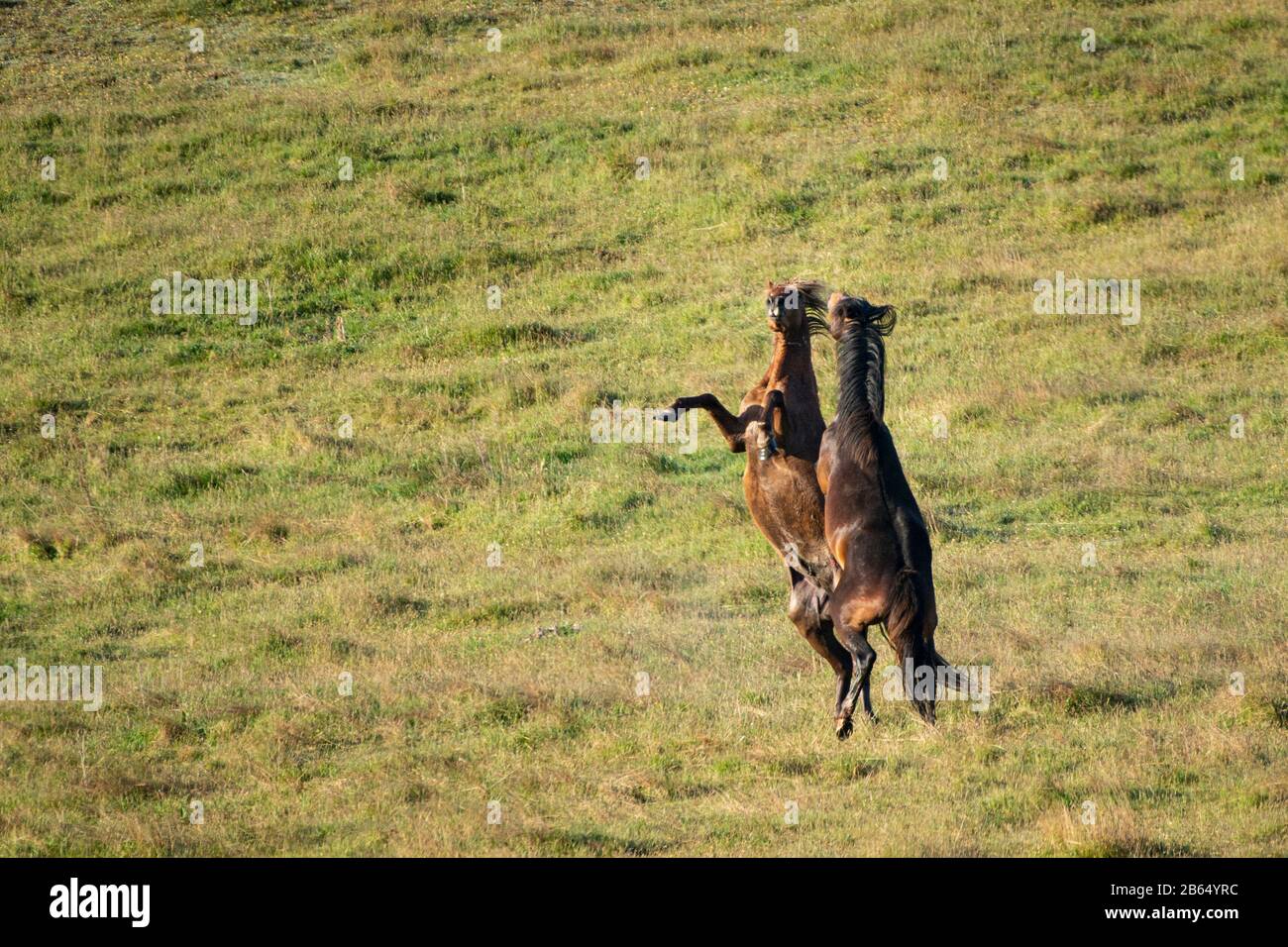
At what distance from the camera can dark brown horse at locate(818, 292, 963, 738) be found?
30.6 feet

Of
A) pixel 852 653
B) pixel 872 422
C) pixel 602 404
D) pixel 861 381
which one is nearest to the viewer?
pixel 852 653

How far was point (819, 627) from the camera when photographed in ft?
33.3

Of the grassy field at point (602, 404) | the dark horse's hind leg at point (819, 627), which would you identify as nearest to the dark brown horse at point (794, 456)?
the dark horse's hind leg at point (819, 627)

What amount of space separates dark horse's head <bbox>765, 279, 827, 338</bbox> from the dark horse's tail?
326 mm

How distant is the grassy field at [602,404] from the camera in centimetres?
928

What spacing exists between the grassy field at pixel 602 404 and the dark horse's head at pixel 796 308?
8.10ft

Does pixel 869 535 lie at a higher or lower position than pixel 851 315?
lower

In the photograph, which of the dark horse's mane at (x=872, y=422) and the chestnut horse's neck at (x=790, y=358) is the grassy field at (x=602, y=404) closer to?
the dark horse's mane at (x=872, y=422)

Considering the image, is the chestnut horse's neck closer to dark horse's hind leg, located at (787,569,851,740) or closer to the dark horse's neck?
the dark horse's neck

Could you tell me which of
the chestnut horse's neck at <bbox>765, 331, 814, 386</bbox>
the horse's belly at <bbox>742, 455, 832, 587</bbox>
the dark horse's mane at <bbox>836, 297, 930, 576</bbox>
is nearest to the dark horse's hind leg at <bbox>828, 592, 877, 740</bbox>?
the dark horse's mane at <bbox>836, 297, 930, 576</bbox>

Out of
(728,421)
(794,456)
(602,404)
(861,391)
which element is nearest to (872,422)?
(861,391)

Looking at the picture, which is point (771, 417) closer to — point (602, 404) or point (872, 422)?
point (872, 422)
